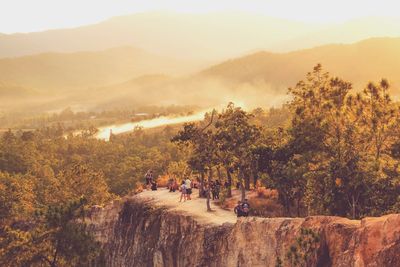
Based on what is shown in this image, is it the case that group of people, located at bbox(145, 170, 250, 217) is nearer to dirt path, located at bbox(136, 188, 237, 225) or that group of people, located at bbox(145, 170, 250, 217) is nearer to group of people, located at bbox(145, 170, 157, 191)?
group of people, located at bbox(145, 170, 157, 191)

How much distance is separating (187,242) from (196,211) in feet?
9.55

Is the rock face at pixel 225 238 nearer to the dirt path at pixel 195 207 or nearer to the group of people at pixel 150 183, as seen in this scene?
the dirt path at pixel 195 207

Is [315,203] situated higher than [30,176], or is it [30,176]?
[315,203]

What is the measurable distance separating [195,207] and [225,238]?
7.79 metres

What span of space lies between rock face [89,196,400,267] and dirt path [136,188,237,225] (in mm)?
685

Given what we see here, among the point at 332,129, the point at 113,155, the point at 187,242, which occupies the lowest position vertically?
the point at 113,155

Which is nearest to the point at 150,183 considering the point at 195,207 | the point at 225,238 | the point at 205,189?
the point at 205,189

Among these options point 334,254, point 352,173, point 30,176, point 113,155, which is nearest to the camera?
point 334,254

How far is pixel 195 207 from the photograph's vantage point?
40.6 m

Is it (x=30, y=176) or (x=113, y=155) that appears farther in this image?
(x=113, y=155)

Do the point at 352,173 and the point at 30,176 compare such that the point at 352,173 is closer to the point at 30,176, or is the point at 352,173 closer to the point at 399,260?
the point at 399,260

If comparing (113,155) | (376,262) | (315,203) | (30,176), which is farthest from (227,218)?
(113,155)

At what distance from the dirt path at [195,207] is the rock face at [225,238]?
0.68 meters

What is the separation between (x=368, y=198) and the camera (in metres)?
32.0
